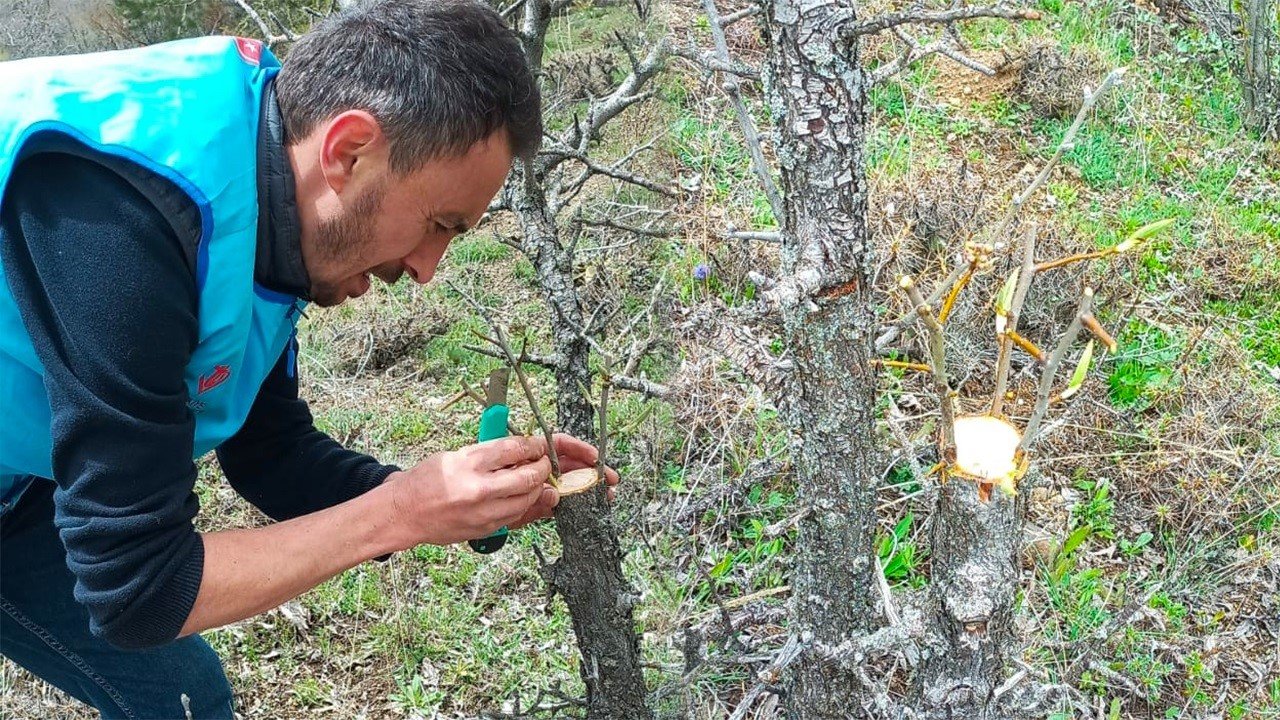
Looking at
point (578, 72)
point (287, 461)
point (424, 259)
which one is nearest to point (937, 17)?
point (424, 259)

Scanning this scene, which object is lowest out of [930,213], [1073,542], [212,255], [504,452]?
[1073,542]

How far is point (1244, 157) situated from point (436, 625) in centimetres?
382

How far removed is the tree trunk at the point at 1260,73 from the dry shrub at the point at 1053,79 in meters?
0.65

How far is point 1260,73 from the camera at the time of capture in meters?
4.11

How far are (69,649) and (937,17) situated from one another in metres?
1.78

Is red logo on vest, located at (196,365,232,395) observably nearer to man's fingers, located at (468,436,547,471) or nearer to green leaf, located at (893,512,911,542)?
man's fingers, located at (468,436,547,471)

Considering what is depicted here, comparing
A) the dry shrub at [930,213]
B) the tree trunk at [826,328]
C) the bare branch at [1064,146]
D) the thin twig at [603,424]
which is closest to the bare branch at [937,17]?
the tree trunk at [826,328]

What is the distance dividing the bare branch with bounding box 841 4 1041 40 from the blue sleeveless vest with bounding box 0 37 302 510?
32.5 inches

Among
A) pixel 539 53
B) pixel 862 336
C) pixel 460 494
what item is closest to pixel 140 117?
pixel 460 494

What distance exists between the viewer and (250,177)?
124cm

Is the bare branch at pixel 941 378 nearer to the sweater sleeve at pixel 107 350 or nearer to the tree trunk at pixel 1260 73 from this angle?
the sweater sleeve at pixel 107 350

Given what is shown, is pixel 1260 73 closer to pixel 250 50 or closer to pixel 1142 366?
pixel 1142 366

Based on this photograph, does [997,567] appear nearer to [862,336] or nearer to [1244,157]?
[862,336]

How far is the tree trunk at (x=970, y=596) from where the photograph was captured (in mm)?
1268
